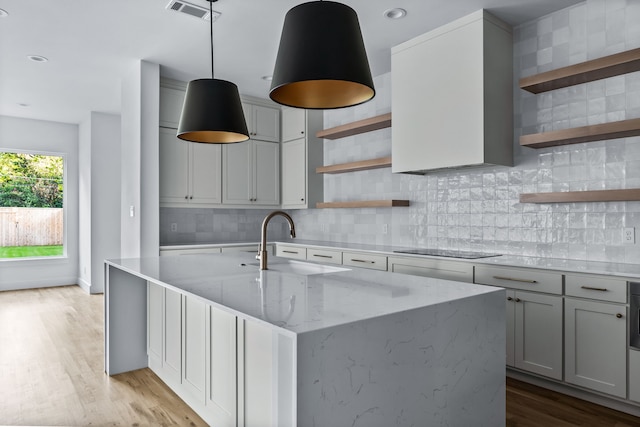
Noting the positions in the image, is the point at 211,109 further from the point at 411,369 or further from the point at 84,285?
the point at 84,285

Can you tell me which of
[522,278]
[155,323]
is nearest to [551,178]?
[522,278]

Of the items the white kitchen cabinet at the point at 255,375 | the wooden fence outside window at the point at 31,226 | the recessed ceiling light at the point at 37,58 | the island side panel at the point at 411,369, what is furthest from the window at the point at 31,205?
the island side panel at the point at 411,369

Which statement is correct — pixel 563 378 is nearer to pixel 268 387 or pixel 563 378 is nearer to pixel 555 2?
pixel 268 387

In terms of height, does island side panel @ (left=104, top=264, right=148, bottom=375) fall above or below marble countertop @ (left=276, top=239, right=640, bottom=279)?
below

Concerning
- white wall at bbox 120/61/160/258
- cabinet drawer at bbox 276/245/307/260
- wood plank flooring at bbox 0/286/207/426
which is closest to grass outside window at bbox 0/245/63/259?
wood plank flooring at bbox 0/286/207/426

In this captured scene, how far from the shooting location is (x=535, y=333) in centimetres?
283

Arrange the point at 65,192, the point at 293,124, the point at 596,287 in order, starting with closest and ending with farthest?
the point at 596,287 → the point at 293,124 → the point at 65,192

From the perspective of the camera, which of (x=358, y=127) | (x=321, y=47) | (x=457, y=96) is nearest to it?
(x=321, y=47)

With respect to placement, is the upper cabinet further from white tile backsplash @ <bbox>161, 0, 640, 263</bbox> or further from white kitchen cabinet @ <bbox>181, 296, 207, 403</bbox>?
white kitchen cabinet @ <bbox>181, 296, 207, 403</bbox>

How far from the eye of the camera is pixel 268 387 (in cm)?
180

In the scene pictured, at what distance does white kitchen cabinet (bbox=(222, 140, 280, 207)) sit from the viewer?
5.26 m

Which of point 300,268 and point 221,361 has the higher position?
point 300,268

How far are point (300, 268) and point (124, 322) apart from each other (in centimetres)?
143

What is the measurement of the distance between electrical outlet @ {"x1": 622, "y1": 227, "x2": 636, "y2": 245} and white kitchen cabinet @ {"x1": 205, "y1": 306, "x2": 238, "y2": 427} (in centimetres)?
259
